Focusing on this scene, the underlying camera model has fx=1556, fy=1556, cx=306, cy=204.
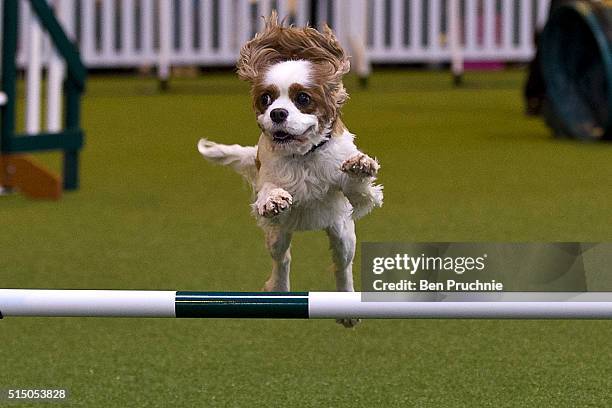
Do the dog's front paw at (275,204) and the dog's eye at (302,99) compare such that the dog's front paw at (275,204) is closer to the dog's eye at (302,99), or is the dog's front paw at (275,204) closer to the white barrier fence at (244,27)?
the dog's eye at (302,99)

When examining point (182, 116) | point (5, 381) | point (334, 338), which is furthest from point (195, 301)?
point (182, 116)

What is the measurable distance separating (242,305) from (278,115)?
315 millimetres

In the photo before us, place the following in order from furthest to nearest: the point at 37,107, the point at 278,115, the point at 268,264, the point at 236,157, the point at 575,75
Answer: the point at 575,75 < the point at 37,107 < the point at 268,264 < the point at 236,157 < the point at 278,115

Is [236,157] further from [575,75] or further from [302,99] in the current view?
[575,75]

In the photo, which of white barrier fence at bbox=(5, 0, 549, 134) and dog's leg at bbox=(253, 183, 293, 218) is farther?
white barrier fence at bbox=(5, 0, 549, 134)

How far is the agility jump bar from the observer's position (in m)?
2.45

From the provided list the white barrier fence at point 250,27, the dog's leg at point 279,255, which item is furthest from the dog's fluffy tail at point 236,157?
the white barrier fence at point 250,27

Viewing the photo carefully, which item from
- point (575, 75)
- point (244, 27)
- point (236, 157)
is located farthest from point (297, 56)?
point (244, 27)

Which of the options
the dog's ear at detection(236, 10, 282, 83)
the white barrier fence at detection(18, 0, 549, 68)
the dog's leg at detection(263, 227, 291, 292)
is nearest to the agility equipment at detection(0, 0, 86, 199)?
the dog's leg at detection(263, 227, 291, 292)

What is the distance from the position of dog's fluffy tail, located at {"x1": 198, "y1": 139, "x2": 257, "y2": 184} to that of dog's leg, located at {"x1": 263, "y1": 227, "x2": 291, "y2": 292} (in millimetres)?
106

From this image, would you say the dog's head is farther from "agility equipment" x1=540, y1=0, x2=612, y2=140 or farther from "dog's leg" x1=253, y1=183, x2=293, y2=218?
"agility equipment" x1=540, y1=0, x2=612, y2=140

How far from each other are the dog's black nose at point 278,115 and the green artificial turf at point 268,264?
754 mm

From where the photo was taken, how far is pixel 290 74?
8.08ft

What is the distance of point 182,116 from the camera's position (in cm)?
1065
